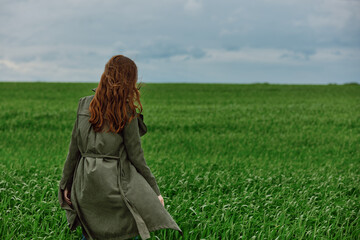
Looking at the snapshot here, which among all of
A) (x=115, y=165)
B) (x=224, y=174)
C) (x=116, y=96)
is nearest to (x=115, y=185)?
(x=115, y=165)

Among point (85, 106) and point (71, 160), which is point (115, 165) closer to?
point (71, 160)

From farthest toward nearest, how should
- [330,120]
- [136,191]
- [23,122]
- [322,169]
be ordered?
1. [330,120]
2. [23,122]
3. [322,169]
4. [136,191]

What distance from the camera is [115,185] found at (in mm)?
3465

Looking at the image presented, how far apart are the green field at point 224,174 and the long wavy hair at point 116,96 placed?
5.79ft

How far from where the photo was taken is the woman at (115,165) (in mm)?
3453

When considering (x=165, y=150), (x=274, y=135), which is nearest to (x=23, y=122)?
(x=165, y=150)

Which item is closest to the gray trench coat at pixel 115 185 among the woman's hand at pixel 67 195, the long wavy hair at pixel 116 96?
the long wavy hair at pixel 116 96

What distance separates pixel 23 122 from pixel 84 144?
42.2 ft

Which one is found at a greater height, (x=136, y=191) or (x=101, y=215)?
(x=136, y=191)

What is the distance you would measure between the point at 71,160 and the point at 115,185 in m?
0.65

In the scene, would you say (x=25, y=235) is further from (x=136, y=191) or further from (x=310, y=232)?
(x=310, y=232)

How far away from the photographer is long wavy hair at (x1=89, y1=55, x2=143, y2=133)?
3443mm

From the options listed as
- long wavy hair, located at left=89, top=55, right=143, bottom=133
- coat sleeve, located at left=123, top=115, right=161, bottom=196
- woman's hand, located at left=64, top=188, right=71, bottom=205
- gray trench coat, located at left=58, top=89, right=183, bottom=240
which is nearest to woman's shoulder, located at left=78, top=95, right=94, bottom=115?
gray trench coat, located at left=58, top=89, right=183, bottom=240

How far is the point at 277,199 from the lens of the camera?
237 inches
